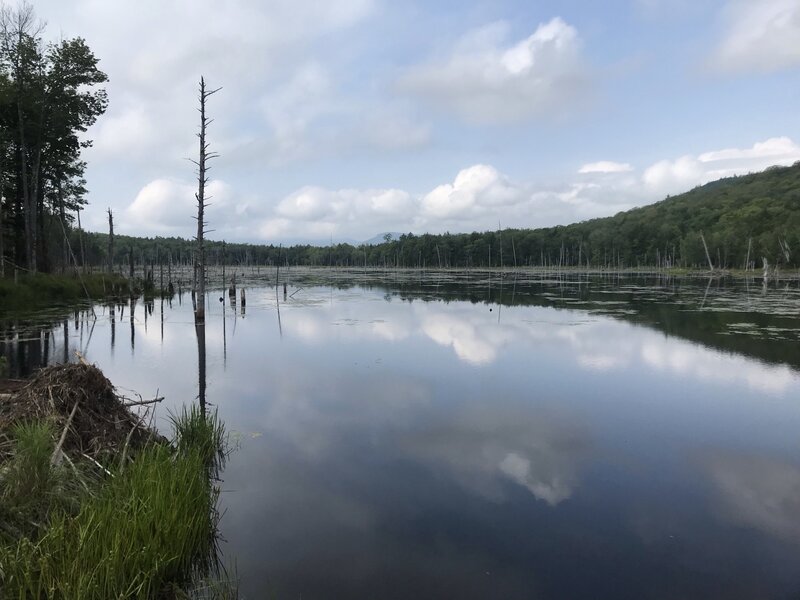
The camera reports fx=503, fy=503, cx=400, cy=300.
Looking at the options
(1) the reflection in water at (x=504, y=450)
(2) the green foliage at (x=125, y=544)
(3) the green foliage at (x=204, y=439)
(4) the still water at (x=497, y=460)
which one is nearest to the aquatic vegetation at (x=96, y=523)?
(2) the green foliage at (x=125, y=544)

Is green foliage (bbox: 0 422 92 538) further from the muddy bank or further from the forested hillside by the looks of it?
the forested hillside

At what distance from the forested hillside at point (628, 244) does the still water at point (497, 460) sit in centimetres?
7853

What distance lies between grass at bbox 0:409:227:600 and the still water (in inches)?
25.1

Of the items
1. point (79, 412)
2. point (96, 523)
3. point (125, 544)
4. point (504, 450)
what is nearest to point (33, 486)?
point (96, 523)

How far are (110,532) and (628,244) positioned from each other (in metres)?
133

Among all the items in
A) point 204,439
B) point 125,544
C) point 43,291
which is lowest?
point 204,439

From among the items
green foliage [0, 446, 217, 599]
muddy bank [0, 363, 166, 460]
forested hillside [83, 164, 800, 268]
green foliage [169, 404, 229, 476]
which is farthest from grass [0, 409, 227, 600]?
forested hillside [83, 164, 800, 268]

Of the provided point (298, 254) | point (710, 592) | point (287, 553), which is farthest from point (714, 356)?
point (298, 254)

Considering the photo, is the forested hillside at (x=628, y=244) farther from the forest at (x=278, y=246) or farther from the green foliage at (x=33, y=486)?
the green foliage at (x=33, y=486)

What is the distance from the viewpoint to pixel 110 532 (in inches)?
155

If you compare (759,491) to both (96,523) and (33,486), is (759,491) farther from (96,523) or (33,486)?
(33,486)

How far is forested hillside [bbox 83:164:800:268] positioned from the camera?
299 feet

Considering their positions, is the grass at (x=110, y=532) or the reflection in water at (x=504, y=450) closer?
the grass at (x=110, y=532)

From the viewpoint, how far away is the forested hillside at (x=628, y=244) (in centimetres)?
9100
